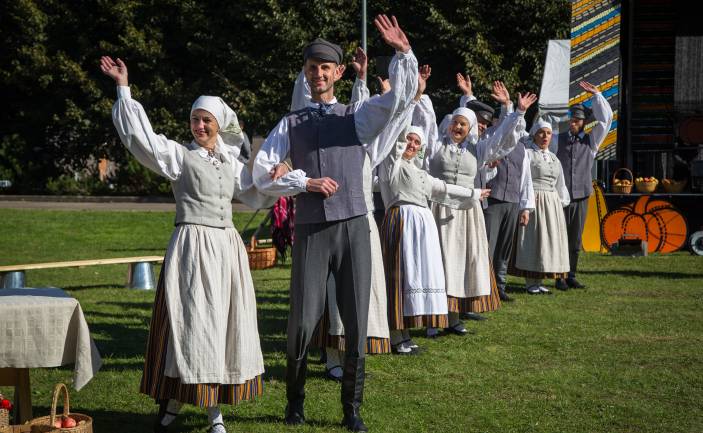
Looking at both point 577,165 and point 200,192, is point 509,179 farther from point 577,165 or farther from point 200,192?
point 200,192

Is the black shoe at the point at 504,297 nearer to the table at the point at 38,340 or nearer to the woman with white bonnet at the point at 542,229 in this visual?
the woman with white bonnet at the point at 542,229

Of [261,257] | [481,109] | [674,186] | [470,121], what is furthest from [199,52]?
[470,121]

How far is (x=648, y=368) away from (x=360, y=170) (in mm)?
2782

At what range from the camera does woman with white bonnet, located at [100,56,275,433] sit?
4.77 meters

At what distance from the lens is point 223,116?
5.10 m

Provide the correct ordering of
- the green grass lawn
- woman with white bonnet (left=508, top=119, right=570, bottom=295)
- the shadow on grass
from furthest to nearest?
the shadow on grass
woman with white bonnet (left=508, top=119, right=570, bottom=295)
the green grass lawn

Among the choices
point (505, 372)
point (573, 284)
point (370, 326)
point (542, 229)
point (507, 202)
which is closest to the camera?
point (370, 326)

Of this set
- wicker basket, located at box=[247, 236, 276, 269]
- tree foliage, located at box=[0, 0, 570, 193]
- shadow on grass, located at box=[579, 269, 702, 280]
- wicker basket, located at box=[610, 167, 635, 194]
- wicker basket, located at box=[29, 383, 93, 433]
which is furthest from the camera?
tree foliage, located at box=[0, 0, 570, 193]

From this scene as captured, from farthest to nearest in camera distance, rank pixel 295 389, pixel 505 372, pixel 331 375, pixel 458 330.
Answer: pixel 458 330 < pixel 505 372 < pixel 331 375 < pixel 295 389

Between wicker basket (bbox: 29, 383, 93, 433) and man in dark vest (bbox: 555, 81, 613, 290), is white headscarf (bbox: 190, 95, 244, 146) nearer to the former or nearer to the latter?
wicker basket (bbox: 29, 383, 93, 433)

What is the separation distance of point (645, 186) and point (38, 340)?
10846mm

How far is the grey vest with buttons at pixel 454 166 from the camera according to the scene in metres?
8.00

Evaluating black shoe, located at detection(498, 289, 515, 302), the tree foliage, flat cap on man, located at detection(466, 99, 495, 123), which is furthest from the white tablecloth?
the tree foliage

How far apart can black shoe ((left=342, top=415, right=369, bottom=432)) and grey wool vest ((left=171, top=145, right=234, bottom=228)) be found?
3.87 ft
